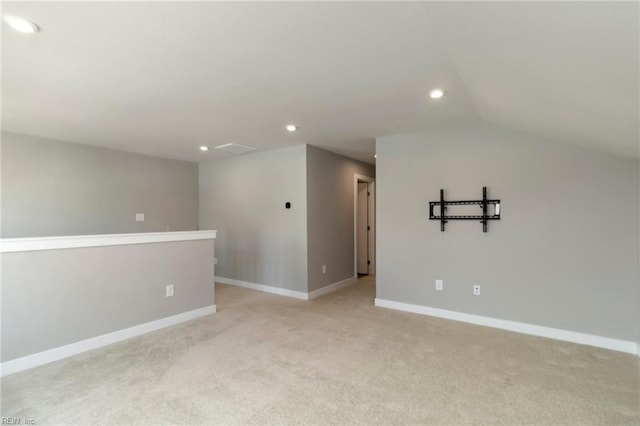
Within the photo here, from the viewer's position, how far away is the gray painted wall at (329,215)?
4.55 metres

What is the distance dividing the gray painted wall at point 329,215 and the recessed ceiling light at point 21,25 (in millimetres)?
3157

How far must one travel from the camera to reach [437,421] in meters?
1.79

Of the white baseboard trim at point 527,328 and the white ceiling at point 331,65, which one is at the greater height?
the white ceiling at point 331,65

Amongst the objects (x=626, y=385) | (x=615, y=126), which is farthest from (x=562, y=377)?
(x=615, y=126)

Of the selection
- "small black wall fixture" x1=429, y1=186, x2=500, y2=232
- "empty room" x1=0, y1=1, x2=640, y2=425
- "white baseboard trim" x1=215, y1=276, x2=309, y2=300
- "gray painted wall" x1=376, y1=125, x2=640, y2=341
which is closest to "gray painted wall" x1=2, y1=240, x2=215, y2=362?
"empty room" x1=0, y1=1, x2=640, y2=425

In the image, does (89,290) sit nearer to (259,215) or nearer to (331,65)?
(259,215)

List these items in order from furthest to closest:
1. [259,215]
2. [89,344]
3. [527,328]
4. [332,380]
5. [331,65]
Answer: [259,215]
[527,328]
[89,344]
[332,380]
[331,65]

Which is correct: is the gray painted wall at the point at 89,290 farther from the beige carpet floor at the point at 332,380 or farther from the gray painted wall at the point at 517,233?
the gray painted wall at the point at 517,233

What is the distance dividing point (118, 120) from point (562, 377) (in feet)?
15.5

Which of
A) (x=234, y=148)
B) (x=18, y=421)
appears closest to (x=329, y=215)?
(x=234, y=148)

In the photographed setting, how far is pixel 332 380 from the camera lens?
87.7 inches

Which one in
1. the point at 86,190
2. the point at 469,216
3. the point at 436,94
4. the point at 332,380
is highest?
the point at 436,94

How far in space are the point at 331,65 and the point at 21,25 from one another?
5.75 ft

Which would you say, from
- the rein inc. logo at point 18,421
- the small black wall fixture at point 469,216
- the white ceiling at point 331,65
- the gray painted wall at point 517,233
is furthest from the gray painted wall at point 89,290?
the small black wall fixture at point 469,216
